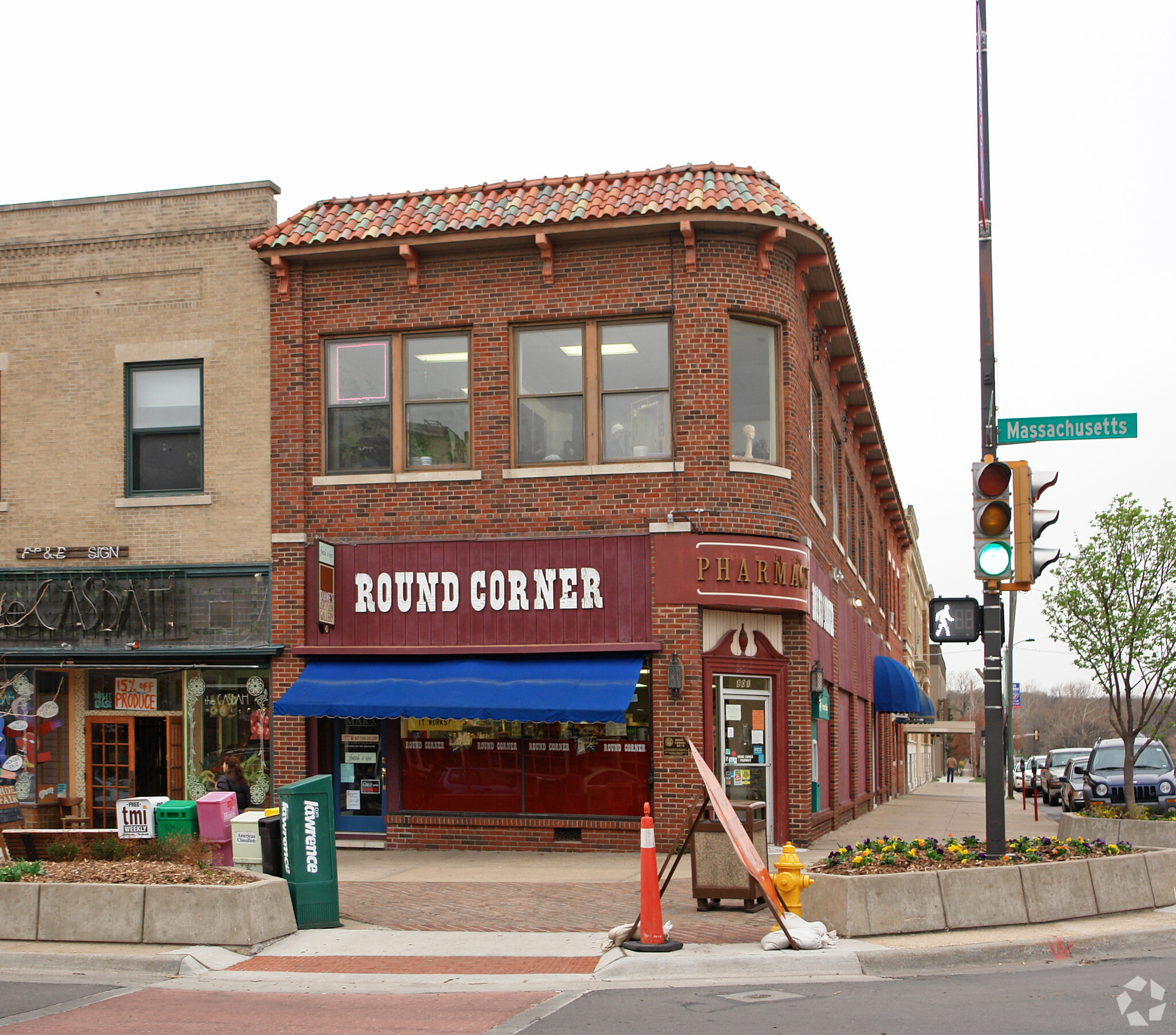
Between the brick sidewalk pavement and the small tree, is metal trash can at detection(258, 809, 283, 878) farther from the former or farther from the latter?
the small tree

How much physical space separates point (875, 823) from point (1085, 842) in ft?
41.8

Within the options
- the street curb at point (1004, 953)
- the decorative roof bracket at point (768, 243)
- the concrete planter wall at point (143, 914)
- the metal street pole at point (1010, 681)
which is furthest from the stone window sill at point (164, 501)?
the metal street pole at point (1010, 681)

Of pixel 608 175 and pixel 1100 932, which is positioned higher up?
pixel 608 175

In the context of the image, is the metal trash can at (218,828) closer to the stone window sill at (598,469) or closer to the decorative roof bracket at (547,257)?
the stone window sill at (598,469)

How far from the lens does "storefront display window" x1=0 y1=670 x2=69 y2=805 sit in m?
18.8

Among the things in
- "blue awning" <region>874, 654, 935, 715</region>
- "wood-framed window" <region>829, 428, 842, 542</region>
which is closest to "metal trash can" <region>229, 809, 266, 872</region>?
"wood-framed window" <region>829, 428, 842, 542</region>

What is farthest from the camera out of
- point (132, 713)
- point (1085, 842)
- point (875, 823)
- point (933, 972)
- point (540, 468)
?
point (875, 823)

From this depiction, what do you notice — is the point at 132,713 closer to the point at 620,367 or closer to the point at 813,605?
the point at 620,367

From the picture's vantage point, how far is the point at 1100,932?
1023cm

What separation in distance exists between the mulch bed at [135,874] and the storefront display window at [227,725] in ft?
21.4

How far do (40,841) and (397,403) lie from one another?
7.96 metres

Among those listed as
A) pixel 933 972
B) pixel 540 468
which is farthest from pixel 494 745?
pixel 933 972

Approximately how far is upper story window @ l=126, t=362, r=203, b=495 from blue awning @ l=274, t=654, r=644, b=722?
3.74 metres

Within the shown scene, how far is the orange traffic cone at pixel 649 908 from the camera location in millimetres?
9594
